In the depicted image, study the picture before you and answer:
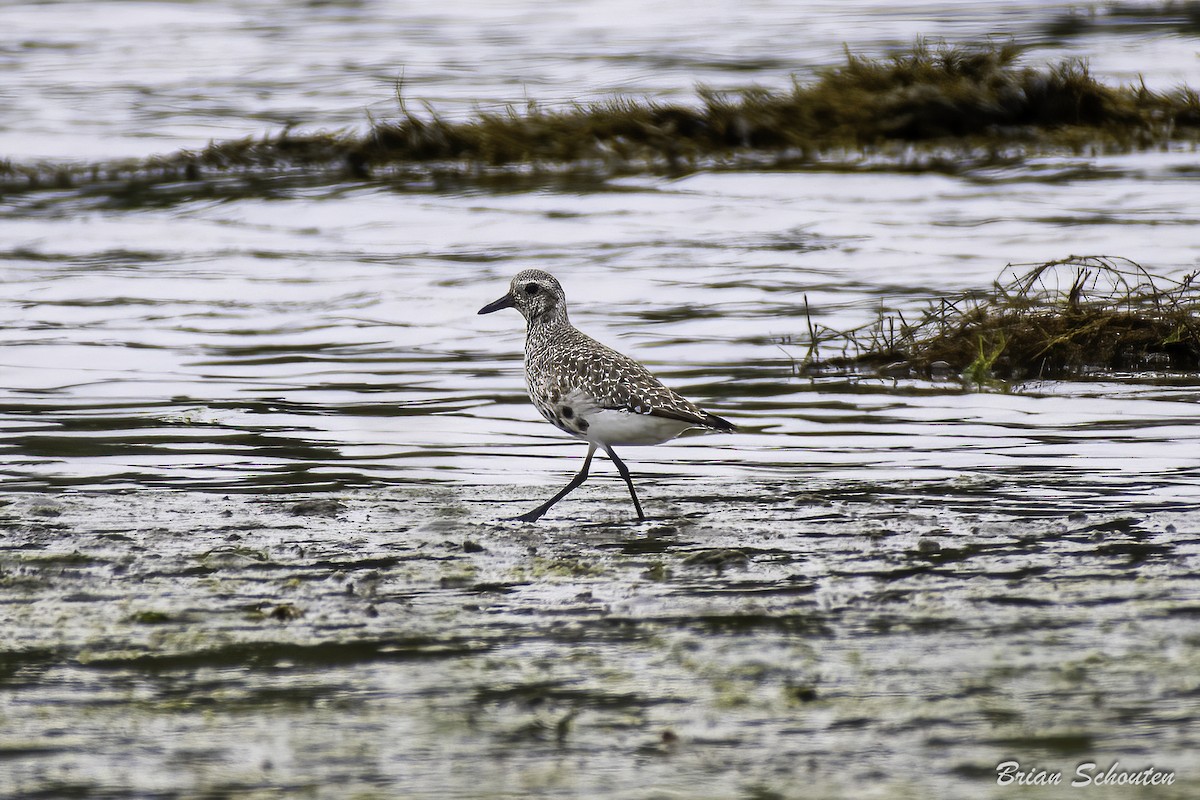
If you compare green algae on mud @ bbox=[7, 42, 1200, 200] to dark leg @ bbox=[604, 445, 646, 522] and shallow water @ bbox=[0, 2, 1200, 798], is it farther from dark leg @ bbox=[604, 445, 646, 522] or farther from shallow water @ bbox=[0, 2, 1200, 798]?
dark leg @ bbox=[604, 445, 646, 522]

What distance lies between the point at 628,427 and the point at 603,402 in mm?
176

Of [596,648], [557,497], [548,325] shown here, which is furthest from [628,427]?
[596,648]

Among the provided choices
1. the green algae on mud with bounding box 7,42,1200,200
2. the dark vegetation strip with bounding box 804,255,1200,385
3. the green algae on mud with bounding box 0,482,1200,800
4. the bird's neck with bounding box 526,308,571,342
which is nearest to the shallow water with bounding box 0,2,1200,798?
the green algae on mud with bounding box 0,482,1200,800

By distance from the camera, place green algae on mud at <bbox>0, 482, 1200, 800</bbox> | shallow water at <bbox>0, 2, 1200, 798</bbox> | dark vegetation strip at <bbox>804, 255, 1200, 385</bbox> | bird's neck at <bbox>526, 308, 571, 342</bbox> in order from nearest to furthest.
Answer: green algae on mud at <bbox>0, 482, 1200, 800</bbox> → shallow water at <bbox>0, 2, 1200, 798</bbox> → bird's neck at <bbox>526, 308, 571, 342</bbox> → dark vegetation strip at <bbox>804, 255, 1200, 385</bbox>

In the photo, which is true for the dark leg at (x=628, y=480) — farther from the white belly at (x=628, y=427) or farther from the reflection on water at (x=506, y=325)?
the reflection on water at (x=506, y=325)

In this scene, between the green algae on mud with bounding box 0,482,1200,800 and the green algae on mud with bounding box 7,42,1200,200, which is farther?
the green algae on mud with bounding box 7,42,1200,200

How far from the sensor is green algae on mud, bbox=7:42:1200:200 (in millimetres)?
22531

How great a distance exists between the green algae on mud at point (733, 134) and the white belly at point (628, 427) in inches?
581

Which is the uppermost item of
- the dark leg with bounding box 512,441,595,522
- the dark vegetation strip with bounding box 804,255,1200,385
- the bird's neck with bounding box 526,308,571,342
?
the bird's neck with bounding box 526,308,571,342

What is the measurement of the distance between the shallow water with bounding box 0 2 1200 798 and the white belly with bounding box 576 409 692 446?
1.28ft

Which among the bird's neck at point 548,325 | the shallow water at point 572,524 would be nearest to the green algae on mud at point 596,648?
the shallow water at point 572,524

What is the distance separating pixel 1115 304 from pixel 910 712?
717 centimetres

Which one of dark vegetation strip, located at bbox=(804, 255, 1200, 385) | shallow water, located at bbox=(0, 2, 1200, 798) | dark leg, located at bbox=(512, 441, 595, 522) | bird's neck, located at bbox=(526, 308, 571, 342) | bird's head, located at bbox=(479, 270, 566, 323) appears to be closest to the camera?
shallow water, located at bbox=(0, 2, 1200, 798)

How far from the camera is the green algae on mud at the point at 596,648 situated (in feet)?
15.4
